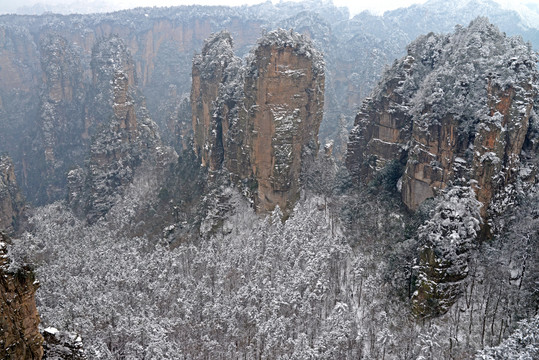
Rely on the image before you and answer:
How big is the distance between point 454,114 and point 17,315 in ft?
172

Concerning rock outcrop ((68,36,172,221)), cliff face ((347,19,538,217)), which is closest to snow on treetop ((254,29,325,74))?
cliff face ((347,19,538,217))

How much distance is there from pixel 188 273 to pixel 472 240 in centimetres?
4206

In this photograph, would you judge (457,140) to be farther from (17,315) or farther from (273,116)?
(17,315)

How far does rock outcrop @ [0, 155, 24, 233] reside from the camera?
10825 cm

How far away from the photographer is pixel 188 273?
73.1 meters

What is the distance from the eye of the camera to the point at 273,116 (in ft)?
252

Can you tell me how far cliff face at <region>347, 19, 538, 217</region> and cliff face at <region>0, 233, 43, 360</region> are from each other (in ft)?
157

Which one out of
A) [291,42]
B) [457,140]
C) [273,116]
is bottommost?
[273,116]

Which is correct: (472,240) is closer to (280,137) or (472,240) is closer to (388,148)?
(388,148)

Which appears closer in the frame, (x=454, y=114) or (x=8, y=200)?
(x=454, y=114)

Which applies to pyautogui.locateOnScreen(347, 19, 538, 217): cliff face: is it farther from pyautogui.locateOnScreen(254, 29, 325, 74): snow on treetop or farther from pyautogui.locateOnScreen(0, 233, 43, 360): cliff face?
pyautogui.locateOnScreen(0, 233, 43, 360): cliff face

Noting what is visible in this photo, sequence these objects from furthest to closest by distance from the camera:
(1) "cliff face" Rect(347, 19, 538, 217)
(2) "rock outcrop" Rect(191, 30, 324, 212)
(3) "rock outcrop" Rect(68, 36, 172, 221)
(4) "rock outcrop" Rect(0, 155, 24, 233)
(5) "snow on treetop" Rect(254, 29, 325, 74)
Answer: (3) "rock outcrop" Rect(68, 36, 172, 221)
(4) "rock outcrop" Rect(0, 155, 24, 233)
(2) "rock outcrop" Rect(191, 30, 324, 212)
(5) "snow on treetop" Rect(254, 29, 325, 74)
(1) "cliff face" Rect(347, 19, 538, 217)

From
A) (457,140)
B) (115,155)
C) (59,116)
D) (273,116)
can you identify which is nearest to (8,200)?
(115,155)

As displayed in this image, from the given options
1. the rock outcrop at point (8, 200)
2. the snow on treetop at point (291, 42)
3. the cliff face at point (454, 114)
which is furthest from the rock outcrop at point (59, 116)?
the cliff face at point (454, 114)
